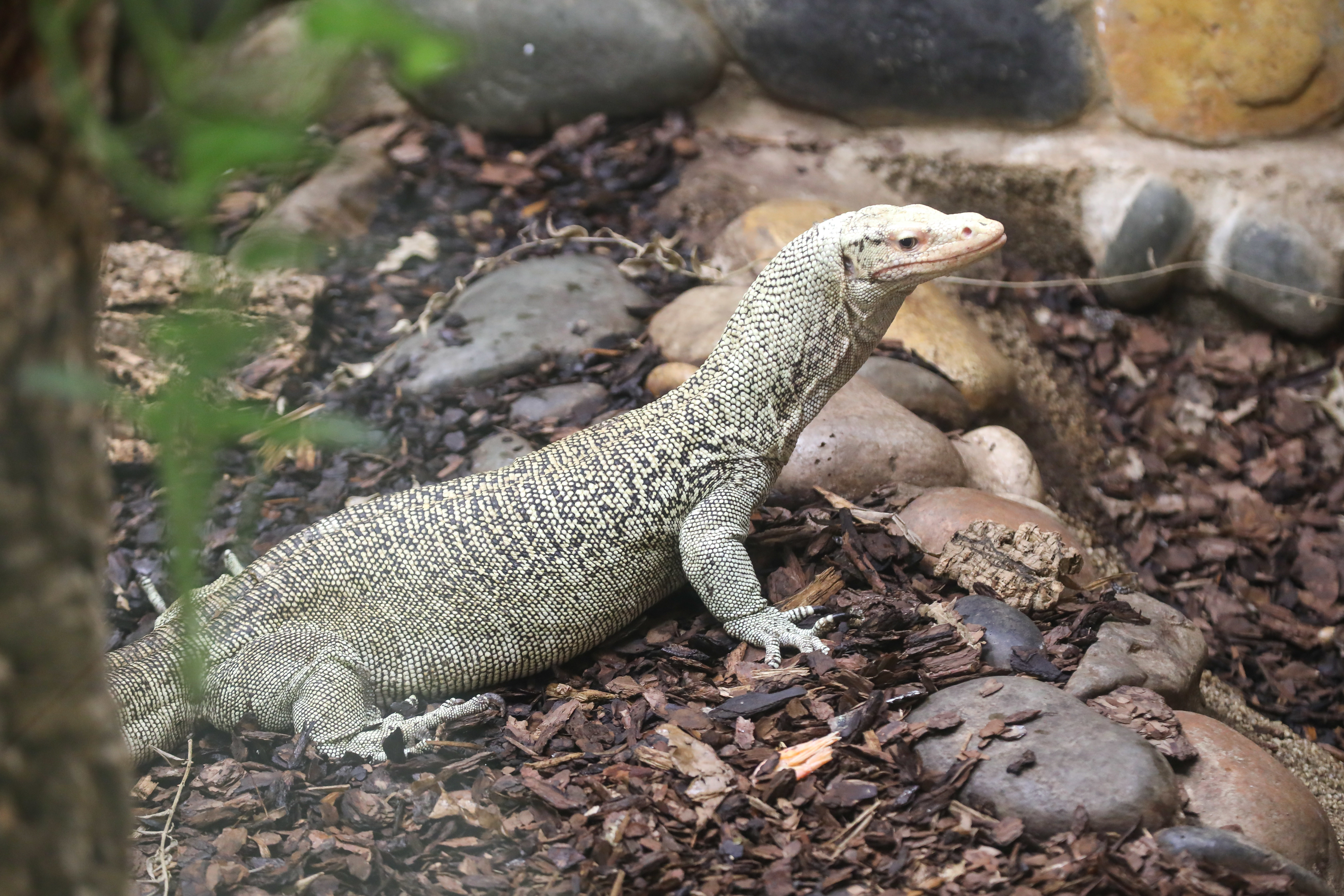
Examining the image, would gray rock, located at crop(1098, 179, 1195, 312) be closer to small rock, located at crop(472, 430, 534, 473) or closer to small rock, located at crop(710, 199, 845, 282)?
small rock, located at crop(710, 199, 845, 282)

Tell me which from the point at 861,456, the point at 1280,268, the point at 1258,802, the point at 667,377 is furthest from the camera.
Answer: the point at 1280,268

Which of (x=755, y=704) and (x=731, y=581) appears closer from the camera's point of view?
(x=755, y=704)

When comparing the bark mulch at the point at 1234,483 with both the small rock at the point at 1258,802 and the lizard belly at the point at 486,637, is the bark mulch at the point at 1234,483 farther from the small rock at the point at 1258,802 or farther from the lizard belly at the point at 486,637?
the lizard belly at the point at 486,637

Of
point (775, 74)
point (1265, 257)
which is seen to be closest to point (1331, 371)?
point (1265, 257)

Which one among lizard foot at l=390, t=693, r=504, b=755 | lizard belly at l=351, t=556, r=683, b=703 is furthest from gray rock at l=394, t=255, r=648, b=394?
lizard foot at l=390, t=693, r=504, b=755

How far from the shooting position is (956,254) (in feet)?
A: 16.9

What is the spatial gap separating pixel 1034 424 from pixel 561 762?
4902mm

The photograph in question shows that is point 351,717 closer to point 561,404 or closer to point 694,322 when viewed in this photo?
point 561,404

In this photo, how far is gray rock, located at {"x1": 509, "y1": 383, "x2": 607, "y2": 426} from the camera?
282 inches

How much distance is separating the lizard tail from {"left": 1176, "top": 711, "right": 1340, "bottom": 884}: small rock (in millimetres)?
4672

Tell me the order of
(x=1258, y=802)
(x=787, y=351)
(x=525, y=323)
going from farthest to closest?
1. (x=525, y=323)
2. (x=787, y=351)
3. (x=1258, y=802)

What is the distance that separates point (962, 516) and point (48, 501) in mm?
4695

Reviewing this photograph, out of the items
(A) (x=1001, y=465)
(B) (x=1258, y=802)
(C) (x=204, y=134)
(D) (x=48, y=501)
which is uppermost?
(C) (x=204, y=134)

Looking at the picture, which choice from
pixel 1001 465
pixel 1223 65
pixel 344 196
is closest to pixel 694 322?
pixel 1001 465
